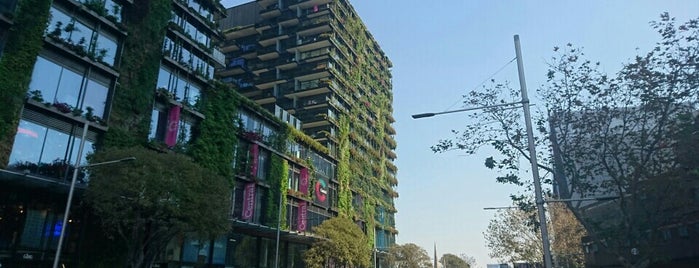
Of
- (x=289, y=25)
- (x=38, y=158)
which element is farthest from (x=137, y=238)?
(x=289, y=25)

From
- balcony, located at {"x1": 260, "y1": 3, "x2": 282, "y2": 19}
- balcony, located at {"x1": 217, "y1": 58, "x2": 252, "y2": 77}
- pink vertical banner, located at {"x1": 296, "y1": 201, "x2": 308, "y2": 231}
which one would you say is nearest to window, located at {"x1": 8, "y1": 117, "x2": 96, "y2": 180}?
pink vertical banner, located at {"x1": 296, "y1": 201, "x2": 308, "y2": 231}

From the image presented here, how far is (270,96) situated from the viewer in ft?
222

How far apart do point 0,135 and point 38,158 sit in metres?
2.37

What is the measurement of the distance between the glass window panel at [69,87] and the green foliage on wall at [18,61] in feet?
6.27

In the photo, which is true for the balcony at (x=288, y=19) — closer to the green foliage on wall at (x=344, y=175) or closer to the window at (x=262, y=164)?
the green foliage on wall at (x=344, y=175)

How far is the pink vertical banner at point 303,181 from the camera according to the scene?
5084 cm

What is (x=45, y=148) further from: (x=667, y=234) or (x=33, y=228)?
(x=667, y=234)

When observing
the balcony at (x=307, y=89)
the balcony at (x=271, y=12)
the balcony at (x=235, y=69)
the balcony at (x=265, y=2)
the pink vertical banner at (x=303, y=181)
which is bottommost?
the pink vertical banner at (x=303, y=181)

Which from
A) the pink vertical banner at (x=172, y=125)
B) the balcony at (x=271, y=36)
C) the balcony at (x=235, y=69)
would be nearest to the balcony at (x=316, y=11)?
the balcony at (x=271, y=36)

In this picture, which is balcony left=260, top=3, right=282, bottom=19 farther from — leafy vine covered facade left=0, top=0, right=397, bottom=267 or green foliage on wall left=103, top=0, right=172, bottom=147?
green foliage on wall left=103, top=0, right=172, bottom=147

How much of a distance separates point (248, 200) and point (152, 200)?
58.3ft

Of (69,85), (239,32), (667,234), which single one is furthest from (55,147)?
(239,32)

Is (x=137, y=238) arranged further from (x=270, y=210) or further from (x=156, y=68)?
(x=270, y=210)

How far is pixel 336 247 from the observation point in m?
44.0
